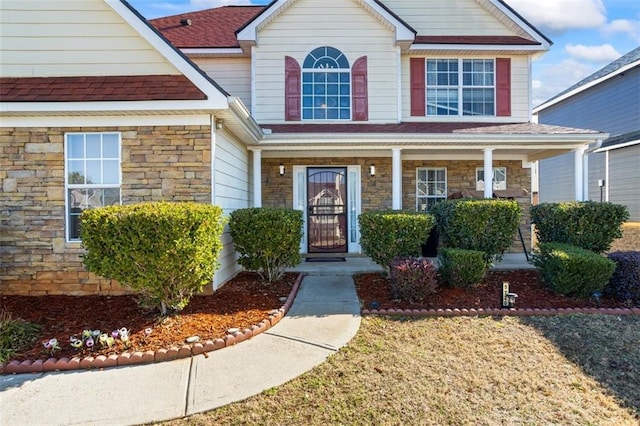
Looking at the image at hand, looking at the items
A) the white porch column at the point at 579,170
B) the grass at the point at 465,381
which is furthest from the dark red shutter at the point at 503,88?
the grass at the point at 465,381

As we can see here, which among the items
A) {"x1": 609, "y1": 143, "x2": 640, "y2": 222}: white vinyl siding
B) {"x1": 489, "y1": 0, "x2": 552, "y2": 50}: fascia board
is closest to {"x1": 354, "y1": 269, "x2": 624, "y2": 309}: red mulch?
{"x1": 489, "y1": 0, "x2": 552, "y2": 50}: fascia board

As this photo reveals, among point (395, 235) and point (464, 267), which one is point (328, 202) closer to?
point (395, 235)

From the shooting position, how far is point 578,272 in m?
5.65

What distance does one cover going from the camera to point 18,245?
19.5 ft

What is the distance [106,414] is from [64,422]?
0.29 metres

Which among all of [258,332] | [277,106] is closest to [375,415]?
[258,332]

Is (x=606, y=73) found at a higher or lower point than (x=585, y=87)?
higher

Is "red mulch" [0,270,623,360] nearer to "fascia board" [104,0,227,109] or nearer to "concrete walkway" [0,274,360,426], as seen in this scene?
"concrete walkway" [0,274,360,426]

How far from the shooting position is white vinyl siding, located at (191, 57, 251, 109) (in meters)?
9.79

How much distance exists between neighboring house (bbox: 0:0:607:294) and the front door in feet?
0.12

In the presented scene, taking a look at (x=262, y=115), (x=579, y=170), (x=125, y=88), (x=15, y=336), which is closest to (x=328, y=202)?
(x=262, y=115)

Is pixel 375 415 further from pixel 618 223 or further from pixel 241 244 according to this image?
pixel 618 223

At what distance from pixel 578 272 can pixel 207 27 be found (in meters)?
10.5

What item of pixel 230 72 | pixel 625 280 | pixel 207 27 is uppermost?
pixel 207 27
